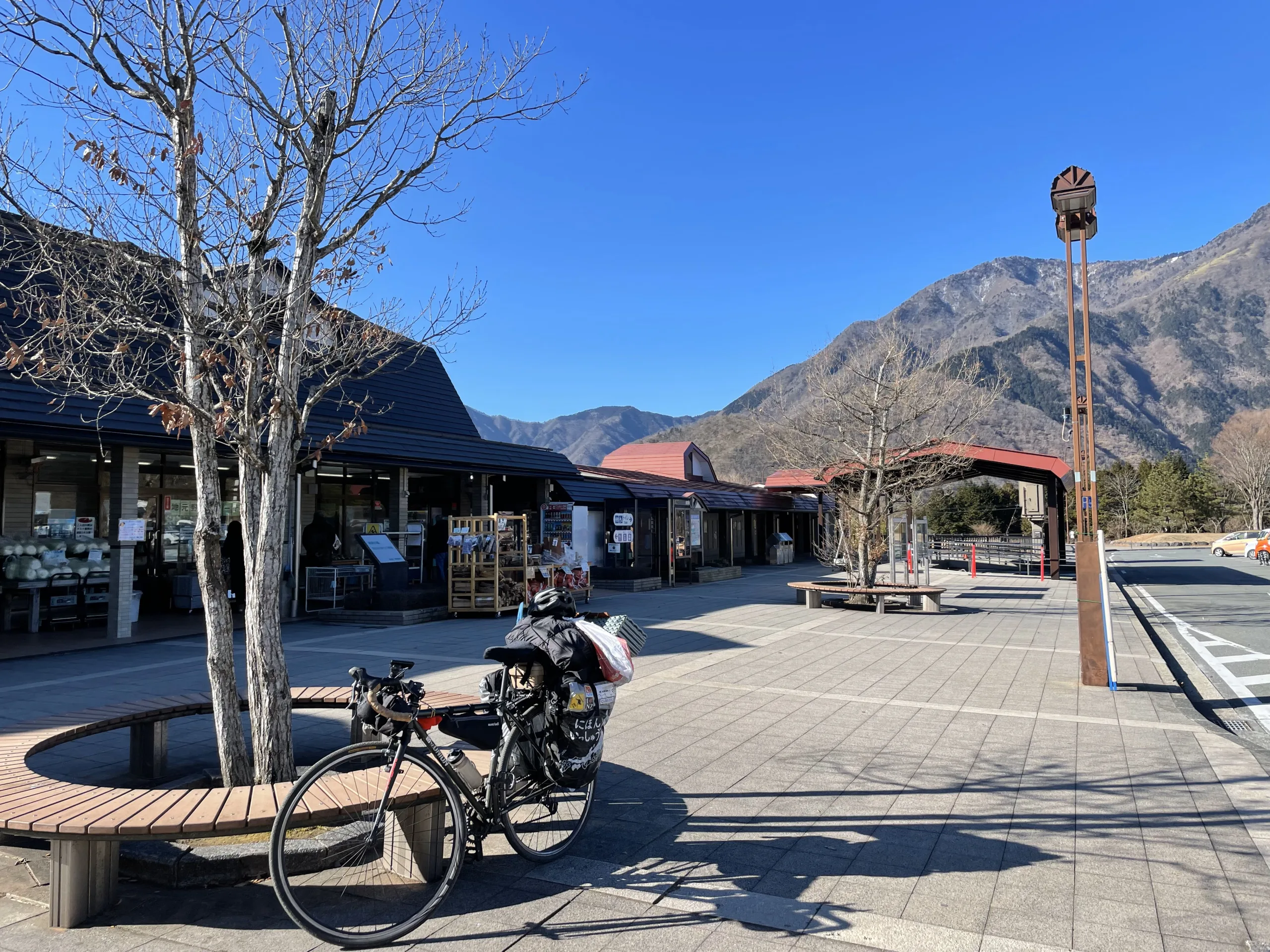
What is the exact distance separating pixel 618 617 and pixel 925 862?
6.23ft

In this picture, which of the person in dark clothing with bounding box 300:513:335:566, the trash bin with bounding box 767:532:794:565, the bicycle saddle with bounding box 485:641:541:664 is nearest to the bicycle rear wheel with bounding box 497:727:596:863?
the bicycle saddle with bounding box 485:641:541:664

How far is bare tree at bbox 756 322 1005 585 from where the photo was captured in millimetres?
17031

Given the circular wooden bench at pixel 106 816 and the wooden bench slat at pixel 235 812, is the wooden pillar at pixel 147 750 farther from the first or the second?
the wooden bench slat at pixel 235 812

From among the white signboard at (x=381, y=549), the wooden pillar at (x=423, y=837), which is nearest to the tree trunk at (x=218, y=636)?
the wooden pillar at (x=423, y=837)

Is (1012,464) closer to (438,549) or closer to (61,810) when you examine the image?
(438,549)

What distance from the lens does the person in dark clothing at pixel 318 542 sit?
1542cm

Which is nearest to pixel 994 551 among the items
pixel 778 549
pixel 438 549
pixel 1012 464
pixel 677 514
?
pixel 778 549

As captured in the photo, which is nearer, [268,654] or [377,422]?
[268,654]

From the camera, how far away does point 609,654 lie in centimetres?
379

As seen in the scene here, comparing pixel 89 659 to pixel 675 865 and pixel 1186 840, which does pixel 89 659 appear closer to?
pixel 675 865

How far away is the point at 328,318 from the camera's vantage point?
461 cm

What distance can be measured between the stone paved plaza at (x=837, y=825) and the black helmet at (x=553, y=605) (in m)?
1.19

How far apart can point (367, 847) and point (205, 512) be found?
1.99 m

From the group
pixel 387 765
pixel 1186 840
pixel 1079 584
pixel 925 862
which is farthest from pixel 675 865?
pixel 1079 584
